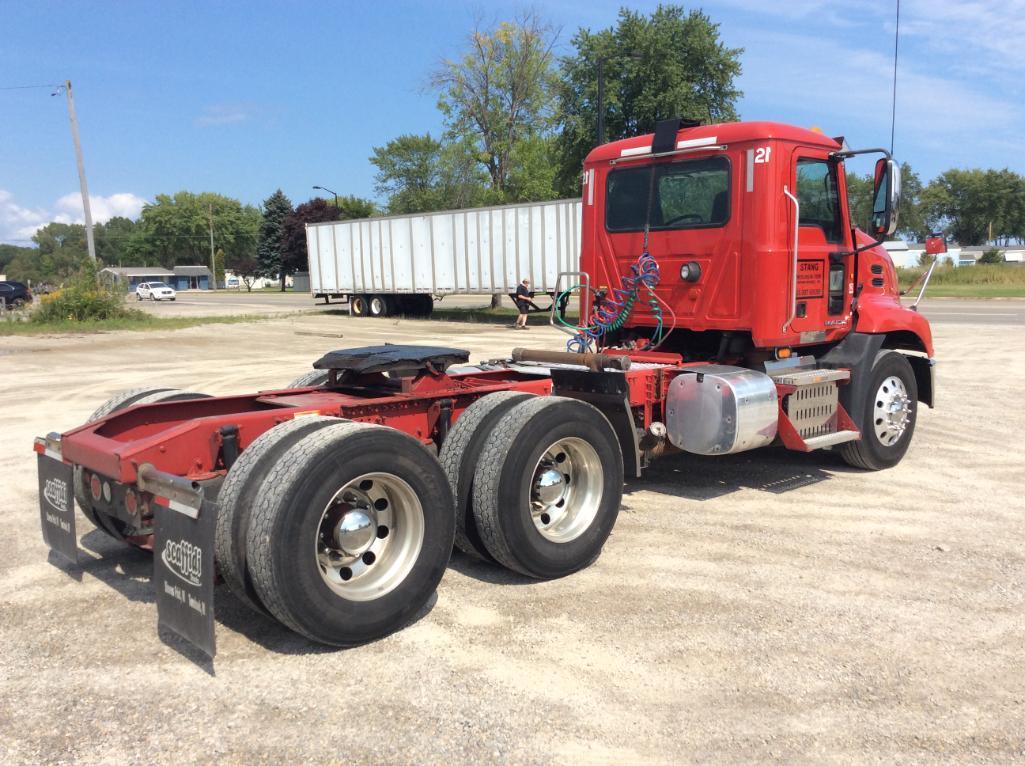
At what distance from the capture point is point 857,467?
23.7ft

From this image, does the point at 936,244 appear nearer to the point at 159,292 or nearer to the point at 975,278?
the point at 975,278

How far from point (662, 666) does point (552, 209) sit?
2156 centimetres

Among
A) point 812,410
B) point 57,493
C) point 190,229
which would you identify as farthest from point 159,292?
point 190,229

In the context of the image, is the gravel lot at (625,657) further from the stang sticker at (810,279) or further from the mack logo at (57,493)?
the stang sticker at (810,279)

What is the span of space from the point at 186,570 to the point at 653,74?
3814cm

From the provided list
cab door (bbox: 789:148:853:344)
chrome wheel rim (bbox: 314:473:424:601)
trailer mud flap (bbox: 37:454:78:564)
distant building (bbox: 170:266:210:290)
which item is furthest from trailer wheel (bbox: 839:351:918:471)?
distant building (bbox: 170:266:210:290)

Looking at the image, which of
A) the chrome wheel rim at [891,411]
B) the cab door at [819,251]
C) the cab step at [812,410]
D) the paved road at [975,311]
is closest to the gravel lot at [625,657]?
the cab step at [812,410]

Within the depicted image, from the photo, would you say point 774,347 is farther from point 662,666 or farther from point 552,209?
point 552,209

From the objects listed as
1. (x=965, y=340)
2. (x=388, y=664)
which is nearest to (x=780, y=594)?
(x=388, y=664)

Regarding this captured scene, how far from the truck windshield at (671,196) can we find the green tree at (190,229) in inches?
4655

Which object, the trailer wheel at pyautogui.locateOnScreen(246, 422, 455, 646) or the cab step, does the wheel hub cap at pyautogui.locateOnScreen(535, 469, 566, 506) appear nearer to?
the trailer wheel at pyautogui.locateOnScreen(246, 422, 455, 646)

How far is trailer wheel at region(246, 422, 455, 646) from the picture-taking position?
11.4ft

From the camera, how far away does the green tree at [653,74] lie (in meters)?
37.5

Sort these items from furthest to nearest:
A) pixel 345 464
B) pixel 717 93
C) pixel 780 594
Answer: pixel 717 93
pixel 780 594
pixel 345 464
